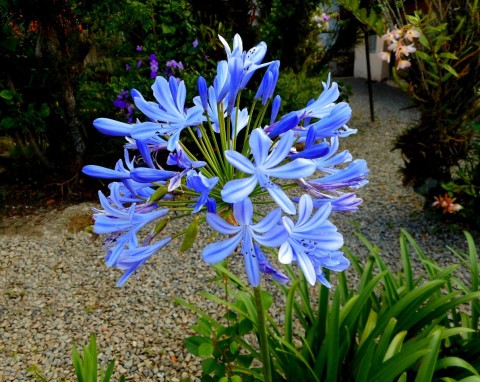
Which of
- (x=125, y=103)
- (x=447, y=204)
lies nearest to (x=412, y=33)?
(x=447, y=204)

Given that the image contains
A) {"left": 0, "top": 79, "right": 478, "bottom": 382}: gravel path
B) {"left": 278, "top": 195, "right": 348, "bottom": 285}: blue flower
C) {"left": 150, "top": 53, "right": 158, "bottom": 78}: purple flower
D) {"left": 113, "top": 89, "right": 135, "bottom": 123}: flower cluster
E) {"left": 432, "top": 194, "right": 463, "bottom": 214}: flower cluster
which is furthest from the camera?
{"left": 150, "top": 53, "right": 158, "bottom": 78}: purple flower

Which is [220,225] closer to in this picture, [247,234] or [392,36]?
[247,234]

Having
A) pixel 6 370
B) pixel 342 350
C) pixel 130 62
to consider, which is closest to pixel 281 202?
pixel 342 350

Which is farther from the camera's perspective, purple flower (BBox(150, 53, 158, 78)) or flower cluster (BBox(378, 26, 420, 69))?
purple flower (BBox(150, 53, 158, 78))

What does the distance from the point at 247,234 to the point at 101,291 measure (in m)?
2.48

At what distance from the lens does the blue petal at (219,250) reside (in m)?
0.80

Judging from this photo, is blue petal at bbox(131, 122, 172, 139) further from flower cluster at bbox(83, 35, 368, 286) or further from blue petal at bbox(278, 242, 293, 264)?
blue petal at bbox(278, 242, 293, 264)

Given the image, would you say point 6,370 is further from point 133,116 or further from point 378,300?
point 133,116

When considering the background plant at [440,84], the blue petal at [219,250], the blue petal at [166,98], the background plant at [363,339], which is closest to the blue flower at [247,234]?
the blue petal at [219,250]

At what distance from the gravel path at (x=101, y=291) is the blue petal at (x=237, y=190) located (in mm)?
1804

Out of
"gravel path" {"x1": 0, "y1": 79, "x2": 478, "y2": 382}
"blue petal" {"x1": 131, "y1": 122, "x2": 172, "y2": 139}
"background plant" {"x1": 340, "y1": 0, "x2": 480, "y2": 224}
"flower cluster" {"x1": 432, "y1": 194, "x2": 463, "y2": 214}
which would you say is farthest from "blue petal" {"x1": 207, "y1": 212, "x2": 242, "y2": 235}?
"flower cluster" {"x1": 432, "y1": 194, "x2": 463, "y2": 214}

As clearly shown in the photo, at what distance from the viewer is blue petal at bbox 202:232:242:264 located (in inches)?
31.6

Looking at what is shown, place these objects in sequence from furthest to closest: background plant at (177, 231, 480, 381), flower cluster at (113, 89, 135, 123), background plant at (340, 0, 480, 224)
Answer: flower cluster at (113, 89, 135, 123) < background plant at (340, 0, 480, 224) < background plant at (177, 231, 480, 381)

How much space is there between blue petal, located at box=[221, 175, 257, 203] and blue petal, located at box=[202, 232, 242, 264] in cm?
11
